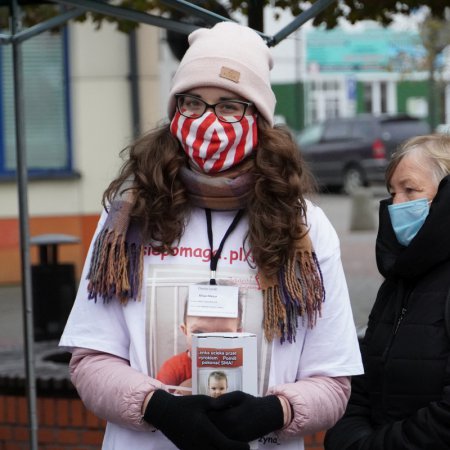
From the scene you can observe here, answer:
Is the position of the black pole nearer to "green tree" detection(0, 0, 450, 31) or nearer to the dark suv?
"green tree" detection(0, 0, 450, 31)

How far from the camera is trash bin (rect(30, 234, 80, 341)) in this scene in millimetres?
6781

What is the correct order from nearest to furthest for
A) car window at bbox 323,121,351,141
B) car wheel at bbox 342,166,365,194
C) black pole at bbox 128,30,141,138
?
1. black pole at bbox 128,30,141,138
2. car wheel at bbox 342,166,365,194
3. car window at bbox 323,121,351,141

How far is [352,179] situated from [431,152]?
2088 cm

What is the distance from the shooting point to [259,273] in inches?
93.1

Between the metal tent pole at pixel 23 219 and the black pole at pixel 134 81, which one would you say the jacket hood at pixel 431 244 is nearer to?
the metal tent pole at pixel 23 219

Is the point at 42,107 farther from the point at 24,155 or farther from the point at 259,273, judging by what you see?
the point at 259,273

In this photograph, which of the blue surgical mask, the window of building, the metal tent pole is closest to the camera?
the blue surgical mask

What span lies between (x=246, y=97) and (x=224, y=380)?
64 cm

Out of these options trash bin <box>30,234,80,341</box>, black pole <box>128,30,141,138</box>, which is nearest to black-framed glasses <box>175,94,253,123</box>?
trash bin <box>30,234,80,341</box>

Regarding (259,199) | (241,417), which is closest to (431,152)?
(259,199)

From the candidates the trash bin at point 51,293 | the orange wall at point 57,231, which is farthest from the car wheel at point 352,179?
the trash bin at point 51,293

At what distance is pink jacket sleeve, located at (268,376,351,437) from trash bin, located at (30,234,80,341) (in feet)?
14.7

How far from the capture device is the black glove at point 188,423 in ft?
7.14

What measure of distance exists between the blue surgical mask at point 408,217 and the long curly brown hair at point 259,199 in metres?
0.41
